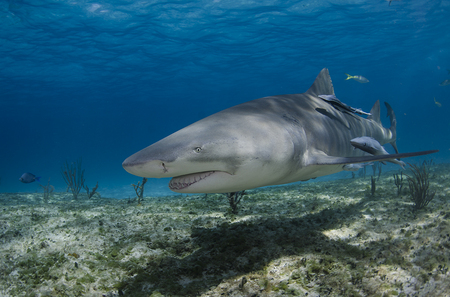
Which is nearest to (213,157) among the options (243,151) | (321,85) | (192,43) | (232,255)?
(243,151)

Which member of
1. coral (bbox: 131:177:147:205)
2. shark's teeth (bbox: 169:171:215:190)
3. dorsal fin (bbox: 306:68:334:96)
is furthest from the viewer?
coral (bbox: 131:177:147:205)

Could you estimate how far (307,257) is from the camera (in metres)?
2.43

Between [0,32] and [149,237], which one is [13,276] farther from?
[0,32]

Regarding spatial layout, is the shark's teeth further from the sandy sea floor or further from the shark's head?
the sandy sea floor

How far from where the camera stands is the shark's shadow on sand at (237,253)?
2.16 metres

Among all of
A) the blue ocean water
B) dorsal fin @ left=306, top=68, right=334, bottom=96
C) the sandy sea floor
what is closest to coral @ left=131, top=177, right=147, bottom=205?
the sandy sea floor

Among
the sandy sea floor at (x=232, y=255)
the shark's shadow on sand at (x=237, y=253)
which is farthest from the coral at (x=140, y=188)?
the shark's shadow on sand at (x=237, y=253)

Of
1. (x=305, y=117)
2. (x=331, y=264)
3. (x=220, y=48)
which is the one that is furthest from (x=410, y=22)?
(x=331, y=264)

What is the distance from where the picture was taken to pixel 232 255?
8.26 ft

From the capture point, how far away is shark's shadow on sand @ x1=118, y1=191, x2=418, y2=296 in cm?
216

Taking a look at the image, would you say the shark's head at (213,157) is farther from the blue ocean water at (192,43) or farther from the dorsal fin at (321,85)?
the blue ocean water at (192,43)

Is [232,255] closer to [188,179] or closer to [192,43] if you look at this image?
[188,179]

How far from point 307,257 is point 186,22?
22200 millimetres

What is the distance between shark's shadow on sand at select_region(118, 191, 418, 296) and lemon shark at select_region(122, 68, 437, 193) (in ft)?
2.39
